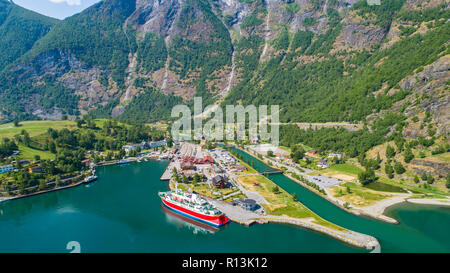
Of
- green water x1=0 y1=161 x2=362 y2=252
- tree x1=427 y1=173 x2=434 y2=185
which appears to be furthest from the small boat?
tree x1=427 y1=173 x2=434 y2=185

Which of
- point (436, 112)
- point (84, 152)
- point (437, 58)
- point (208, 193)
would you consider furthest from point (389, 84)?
point (84, 152)

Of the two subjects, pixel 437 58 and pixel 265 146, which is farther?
pixel 265 146

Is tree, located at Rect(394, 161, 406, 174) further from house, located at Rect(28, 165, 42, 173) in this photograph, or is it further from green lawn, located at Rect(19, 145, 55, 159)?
green lawn, located at Rect(19, 145, 55, 159)

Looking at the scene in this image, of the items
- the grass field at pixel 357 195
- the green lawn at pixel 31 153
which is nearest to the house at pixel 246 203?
the grass field at pixel 357 195

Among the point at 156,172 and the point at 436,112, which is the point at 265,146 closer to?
the point at 156,172

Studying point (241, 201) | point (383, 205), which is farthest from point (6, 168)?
point (383, 205)

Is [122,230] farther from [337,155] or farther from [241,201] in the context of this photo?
[337,155]
